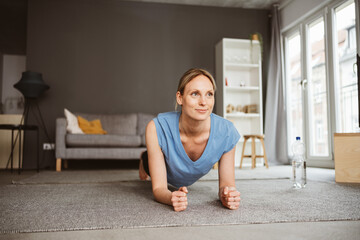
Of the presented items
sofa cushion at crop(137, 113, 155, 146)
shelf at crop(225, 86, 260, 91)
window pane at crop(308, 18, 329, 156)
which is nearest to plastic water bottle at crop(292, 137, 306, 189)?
window pane at crop(308, 18, 329, 156)

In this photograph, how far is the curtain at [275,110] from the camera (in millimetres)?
5172

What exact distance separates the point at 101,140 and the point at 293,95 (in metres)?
3.40

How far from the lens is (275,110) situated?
206 inches

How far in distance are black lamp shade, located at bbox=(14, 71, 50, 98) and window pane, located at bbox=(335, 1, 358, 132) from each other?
4.08 metres

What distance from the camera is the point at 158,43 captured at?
17.9 feet

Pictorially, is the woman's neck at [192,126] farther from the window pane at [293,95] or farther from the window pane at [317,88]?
the window pane at [293,95]

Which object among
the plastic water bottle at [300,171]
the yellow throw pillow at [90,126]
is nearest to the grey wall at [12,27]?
the yellow throw pillow at [90,126]

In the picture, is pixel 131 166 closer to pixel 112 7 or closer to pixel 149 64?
pixel 149 64

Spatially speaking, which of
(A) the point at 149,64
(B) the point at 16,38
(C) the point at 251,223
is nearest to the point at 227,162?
(C) the point at 251,223

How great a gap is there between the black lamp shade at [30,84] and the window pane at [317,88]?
13.0 ft

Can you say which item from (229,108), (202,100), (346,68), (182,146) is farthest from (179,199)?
(229,108)

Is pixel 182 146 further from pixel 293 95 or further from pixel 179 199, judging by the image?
pixel 293 95

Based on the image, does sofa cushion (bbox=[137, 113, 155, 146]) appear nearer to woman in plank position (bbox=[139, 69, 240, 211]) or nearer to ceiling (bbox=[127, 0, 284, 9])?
ceiling (bbox=[127, 0, 284, 9])

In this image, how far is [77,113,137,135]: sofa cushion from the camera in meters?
4.84
